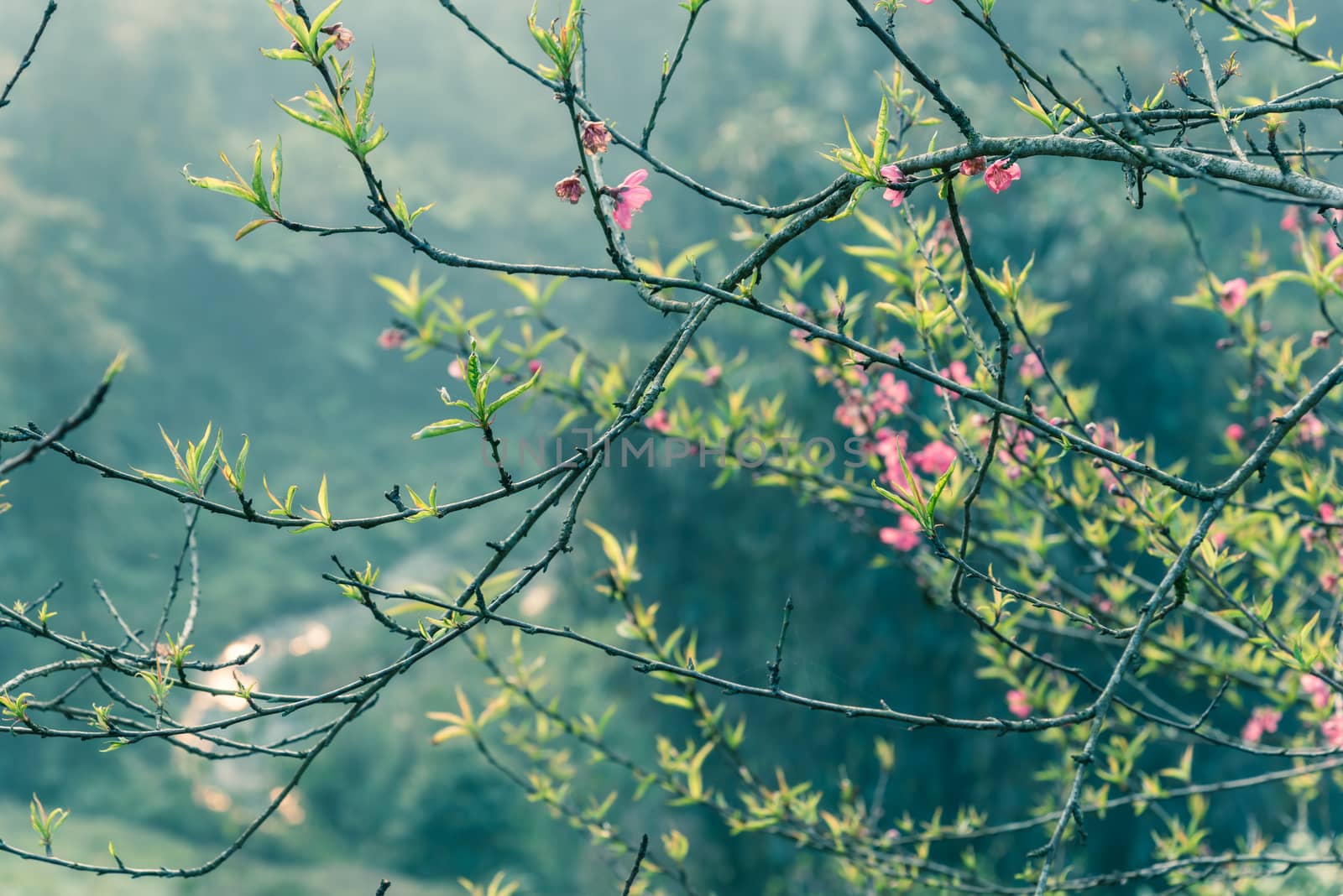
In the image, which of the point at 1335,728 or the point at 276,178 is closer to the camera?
the point at 276,178

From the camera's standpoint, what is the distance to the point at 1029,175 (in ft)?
16.8

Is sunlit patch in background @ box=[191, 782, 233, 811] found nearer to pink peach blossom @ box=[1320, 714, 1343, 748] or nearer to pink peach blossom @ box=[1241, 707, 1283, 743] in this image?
pink peach blossom @ box=[1241, 707, 1283, 743]

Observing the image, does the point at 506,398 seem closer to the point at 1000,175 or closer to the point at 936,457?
the point at 1000,175

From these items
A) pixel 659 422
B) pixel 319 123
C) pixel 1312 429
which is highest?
pixel 659 422

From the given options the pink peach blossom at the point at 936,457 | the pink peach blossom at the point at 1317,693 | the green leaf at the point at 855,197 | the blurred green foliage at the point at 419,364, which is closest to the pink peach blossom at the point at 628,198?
the green leaf at the point at 855,197

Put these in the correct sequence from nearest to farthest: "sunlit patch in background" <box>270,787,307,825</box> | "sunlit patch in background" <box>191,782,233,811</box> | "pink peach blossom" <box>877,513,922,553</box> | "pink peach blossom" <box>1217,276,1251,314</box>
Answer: "pink peach blossom" <box>1217,276,1251,314</box> → "pink peach blossom" <box>877,513,922,553</box> → "sunlit patch in background" <box>270,787,307,825</box> → "sunlit patch in background" <box>191,782,233,811</box>

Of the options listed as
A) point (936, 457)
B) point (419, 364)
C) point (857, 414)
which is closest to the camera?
point (857, 414)

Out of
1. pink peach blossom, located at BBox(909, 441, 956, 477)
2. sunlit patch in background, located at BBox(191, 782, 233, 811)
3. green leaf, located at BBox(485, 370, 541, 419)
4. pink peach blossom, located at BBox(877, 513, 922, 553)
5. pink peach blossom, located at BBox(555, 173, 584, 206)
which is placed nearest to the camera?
green leaf, located at BBox(485, 370, 541, 419)

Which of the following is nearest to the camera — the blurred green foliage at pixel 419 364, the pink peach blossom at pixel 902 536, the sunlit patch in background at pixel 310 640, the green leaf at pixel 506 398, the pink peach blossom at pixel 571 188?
the green leaf at pixel 506 398

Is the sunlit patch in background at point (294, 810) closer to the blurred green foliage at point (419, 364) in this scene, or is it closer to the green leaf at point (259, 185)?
the blurred green foliage at point (419, 364)

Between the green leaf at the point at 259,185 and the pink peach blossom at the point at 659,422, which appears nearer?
the green leaf at the point at 259,185

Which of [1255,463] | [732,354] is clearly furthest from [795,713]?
[1255,463]

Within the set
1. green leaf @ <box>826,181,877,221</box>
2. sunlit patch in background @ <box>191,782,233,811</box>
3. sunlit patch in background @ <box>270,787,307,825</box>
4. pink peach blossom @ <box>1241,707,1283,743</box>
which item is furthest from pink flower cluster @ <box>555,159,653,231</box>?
sunlit patch in background @ <box>191,782,233,811</box>

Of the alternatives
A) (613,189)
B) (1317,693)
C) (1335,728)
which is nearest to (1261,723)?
(1317,693)
